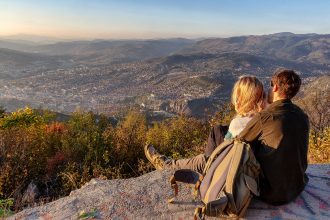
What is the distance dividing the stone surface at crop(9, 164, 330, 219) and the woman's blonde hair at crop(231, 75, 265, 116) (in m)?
1.03

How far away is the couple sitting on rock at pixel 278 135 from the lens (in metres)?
4.34

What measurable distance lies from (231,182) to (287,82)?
1.17 metres

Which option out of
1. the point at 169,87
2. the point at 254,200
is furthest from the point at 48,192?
the point at 169,87

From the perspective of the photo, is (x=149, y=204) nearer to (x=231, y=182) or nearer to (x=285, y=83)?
(x=231, y=182)

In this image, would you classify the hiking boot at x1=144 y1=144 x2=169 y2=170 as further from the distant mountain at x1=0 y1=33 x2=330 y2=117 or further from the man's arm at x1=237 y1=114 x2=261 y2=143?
the distant mountain at x1=0 y1=33 x2=330 y2=117

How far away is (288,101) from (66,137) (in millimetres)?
10021

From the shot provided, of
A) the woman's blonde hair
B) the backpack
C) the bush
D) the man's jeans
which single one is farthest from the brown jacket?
the bush

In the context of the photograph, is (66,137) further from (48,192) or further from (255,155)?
(255,155)

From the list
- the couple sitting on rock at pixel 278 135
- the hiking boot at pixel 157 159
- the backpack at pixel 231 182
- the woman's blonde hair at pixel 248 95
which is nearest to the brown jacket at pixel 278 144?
the couple sitting on rock at pixel 278 135

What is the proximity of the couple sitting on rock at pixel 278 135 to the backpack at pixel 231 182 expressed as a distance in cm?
20

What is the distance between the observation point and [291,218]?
455cm

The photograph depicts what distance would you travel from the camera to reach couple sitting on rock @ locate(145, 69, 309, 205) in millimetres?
4340

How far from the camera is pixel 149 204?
5020 mm

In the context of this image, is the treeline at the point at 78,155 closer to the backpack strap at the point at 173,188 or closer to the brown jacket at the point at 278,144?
the backpack strap at the point at 173,188
